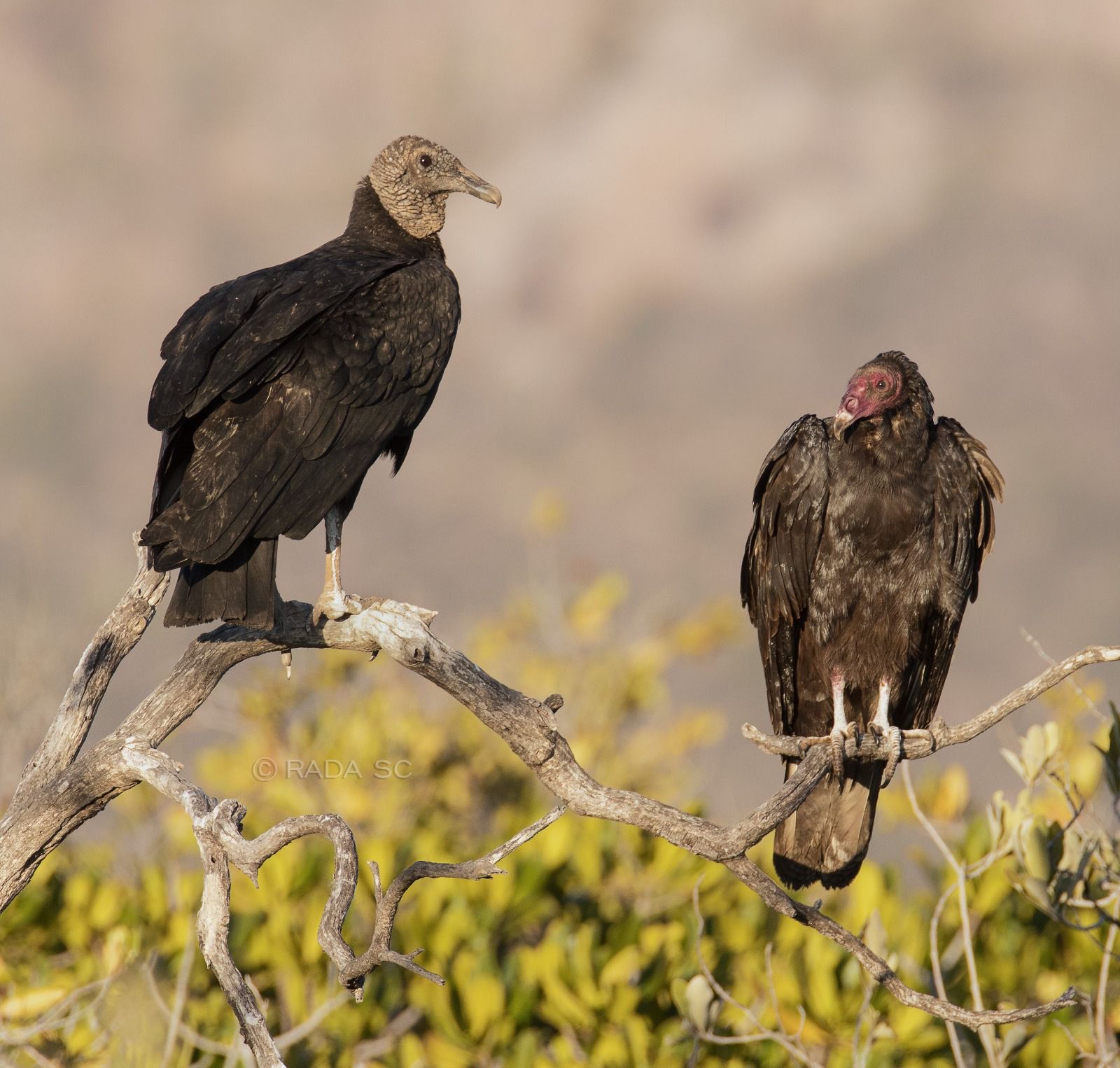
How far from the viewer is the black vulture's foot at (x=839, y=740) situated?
331 centimetres

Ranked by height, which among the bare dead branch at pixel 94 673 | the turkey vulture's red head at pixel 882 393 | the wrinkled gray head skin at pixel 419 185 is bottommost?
the bare dead branch at pixel 94 673

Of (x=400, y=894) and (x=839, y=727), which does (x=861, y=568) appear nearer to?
(x=839, y=727)

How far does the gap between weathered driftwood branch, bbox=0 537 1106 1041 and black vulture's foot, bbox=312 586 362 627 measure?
12 cm

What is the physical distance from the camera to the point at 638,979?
4.44 m

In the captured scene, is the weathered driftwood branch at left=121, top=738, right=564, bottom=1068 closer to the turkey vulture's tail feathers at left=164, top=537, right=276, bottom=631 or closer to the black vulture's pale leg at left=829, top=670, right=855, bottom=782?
the turkey vulture's tail feathers at left=164, top=537, right=276, bottom=631

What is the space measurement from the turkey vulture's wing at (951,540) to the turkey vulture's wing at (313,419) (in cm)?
137

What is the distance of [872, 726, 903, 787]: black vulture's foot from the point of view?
135 inches

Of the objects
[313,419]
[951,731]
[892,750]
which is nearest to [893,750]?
[892,750]

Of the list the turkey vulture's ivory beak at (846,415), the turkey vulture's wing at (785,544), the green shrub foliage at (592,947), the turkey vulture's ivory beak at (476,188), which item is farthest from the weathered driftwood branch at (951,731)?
the turkey vulture's ivory beak at (476,188)

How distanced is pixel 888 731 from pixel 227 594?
5.78ft

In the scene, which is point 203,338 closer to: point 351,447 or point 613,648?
point 351,447

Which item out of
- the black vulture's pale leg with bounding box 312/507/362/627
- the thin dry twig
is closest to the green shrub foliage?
the thin dry twig

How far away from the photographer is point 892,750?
3.44 metres

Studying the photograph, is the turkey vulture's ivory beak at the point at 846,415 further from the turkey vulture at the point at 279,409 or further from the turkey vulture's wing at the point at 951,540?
the turkey vulture at the point at 279,409
